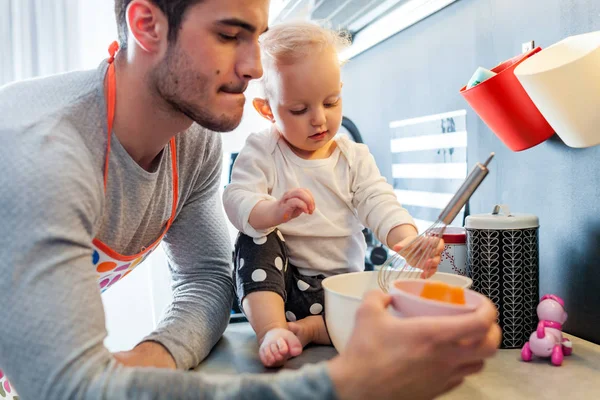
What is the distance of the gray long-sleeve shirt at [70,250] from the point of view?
0.49 metres

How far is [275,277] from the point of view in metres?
0.90

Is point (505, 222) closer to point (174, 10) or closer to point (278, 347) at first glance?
point (278, 347)

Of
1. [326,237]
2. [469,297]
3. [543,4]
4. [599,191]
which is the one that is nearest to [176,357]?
[326,237]

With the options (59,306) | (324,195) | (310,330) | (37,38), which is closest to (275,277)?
(310,330)

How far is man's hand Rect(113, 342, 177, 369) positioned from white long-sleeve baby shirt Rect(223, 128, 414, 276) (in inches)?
10.1

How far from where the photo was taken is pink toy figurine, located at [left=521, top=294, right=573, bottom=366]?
774mm

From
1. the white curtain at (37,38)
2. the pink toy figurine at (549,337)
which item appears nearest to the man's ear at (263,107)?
the pink toy figurine at (549,337)

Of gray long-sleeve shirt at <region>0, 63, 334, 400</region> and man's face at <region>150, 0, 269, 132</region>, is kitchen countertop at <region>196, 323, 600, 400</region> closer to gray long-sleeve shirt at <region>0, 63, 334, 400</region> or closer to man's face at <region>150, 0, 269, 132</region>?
gray long-sleeve shirt at <region>0, 63, 334, 400</region>

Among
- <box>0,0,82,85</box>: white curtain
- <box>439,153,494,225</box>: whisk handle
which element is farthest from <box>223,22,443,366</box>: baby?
<box>0,0,82,85</box>: white curtain

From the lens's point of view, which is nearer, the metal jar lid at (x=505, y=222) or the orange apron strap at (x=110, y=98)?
the orange apron strap at (x=110, y=98)

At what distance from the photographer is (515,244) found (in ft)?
2.79

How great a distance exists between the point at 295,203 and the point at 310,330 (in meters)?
0.21

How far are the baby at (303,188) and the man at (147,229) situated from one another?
0.09m

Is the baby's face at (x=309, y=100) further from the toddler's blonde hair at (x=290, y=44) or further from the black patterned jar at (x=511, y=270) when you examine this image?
the black patterned jar at (x=511, y=270)
